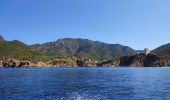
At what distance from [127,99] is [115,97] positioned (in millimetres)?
3530

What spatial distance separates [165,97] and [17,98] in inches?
1069

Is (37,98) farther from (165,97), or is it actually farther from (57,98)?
(165,97)

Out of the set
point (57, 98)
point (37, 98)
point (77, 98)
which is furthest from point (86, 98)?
point (37, 98)

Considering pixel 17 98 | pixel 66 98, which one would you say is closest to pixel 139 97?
pixel 66 98

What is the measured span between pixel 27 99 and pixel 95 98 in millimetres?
12461

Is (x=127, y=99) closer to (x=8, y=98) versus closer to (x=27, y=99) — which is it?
(x=27, y=99)

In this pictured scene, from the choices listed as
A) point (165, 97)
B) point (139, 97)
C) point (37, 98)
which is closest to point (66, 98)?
point (37, 98)

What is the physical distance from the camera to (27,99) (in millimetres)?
55875

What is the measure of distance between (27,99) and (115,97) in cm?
1634

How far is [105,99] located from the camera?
2245 inches

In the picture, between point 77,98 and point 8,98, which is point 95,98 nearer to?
point 77,98

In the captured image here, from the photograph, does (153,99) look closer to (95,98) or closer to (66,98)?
(95,98)

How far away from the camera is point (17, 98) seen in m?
56.8

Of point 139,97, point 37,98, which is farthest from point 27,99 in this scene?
point 139,97
